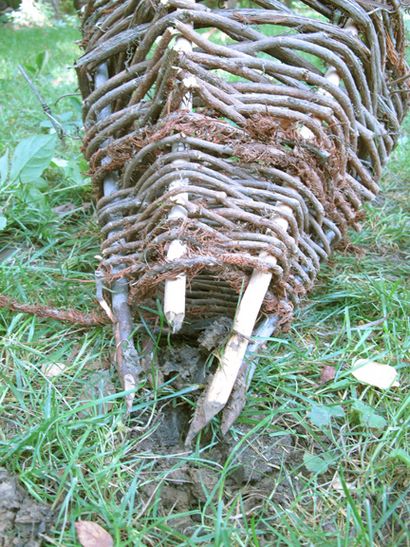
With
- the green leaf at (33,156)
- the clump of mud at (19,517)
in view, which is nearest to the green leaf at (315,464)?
the clump of mud at (19,517)

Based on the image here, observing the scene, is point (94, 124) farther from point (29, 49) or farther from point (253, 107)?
point (29, 49)

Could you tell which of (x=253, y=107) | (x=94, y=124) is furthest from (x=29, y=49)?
(x=253, y=107)

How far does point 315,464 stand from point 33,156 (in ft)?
4.16

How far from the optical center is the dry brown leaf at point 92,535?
0.84 meters

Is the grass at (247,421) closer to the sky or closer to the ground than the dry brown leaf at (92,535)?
closer to the ground

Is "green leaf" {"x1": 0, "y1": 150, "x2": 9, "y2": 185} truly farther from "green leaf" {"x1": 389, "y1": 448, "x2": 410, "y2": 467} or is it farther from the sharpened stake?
"green leaf" {"x1": 389, "y1": 448, "x2": 410, "y2": 467}

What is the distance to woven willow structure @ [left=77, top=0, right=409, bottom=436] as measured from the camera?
3.36ft

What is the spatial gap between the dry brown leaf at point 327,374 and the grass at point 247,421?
2 cm

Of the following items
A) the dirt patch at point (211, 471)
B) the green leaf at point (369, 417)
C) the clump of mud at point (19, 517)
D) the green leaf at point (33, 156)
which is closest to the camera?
the clump of mud at point (19, 517)

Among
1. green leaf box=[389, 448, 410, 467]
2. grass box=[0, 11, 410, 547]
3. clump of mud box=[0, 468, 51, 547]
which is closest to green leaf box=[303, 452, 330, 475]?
grass box=[0, 11, 410, 547]

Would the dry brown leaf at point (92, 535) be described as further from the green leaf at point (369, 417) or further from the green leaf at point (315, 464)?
the green leaf at point (369, 417)

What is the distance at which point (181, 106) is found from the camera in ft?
3.48

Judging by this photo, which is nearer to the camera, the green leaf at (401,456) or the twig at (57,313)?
the green leaf at (401,456)

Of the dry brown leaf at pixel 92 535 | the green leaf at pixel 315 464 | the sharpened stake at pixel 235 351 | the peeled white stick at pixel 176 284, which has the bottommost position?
the green leaf at pixel 315 464
